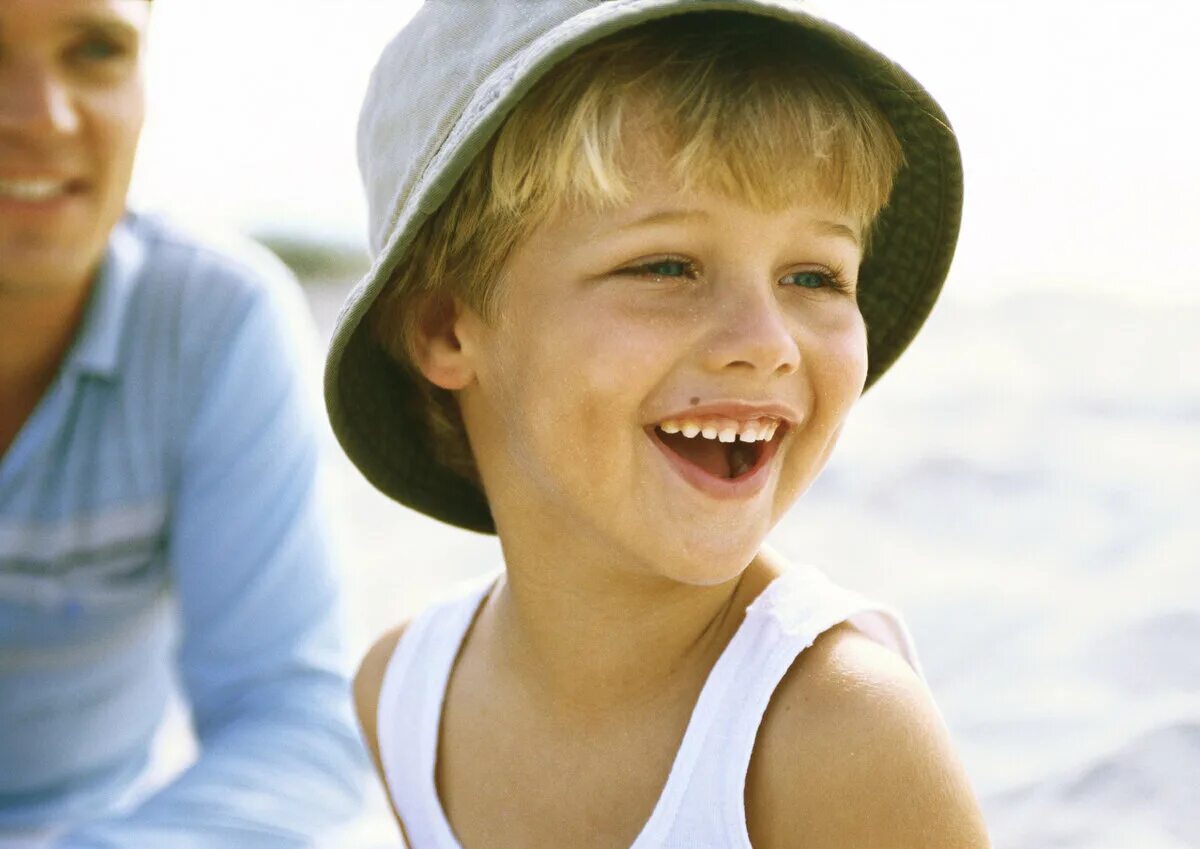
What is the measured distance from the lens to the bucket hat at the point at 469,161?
1618 mm

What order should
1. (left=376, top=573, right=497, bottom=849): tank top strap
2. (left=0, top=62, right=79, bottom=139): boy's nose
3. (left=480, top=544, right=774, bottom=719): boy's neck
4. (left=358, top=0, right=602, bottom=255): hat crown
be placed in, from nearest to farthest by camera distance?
1. (left=358, top=0, right=602, bottom=255): hat crown
2. (left=480, top=544, right=774, bottom=719): boy's neck
3. (left=376, top=573, right=497, bottom=849): tank top strap
4. (left=0, top=62, right=79, bottom=139): boy's nose

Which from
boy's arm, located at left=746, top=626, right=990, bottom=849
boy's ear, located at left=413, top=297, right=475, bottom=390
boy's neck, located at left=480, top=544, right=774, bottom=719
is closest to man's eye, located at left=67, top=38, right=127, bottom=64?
boy's ear, located at left=413, top=297, right=475, bottom=390

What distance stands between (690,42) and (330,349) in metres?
0.67

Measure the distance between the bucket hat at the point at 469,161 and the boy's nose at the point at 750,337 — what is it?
32 centimetres

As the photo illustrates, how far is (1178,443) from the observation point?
3955 millimetres

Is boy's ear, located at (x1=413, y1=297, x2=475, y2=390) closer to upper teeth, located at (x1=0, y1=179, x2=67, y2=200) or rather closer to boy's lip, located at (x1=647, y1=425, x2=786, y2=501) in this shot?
boy's lip, located at (x1=647, y1=425, x2=786, y2=501)

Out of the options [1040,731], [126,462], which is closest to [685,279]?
[126,462]

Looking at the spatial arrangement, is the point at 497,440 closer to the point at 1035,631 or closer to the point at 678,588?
the point at 678,588

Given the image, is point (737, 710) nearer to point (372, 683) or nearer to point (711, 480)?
point (711, 480)

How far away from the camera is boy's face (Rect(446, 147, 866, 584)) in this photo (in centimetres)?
163

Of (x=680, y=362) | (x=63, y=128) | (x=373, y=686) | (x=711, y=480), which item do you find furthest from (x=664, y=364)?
(x=63, y=128)

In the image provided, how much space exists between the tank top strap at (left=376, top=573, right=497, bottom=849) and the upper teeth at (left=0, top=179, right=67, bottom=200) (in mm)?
928

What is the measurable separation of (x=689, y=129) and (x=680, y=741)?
776mm

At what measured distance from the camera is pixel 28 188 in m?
2.27
